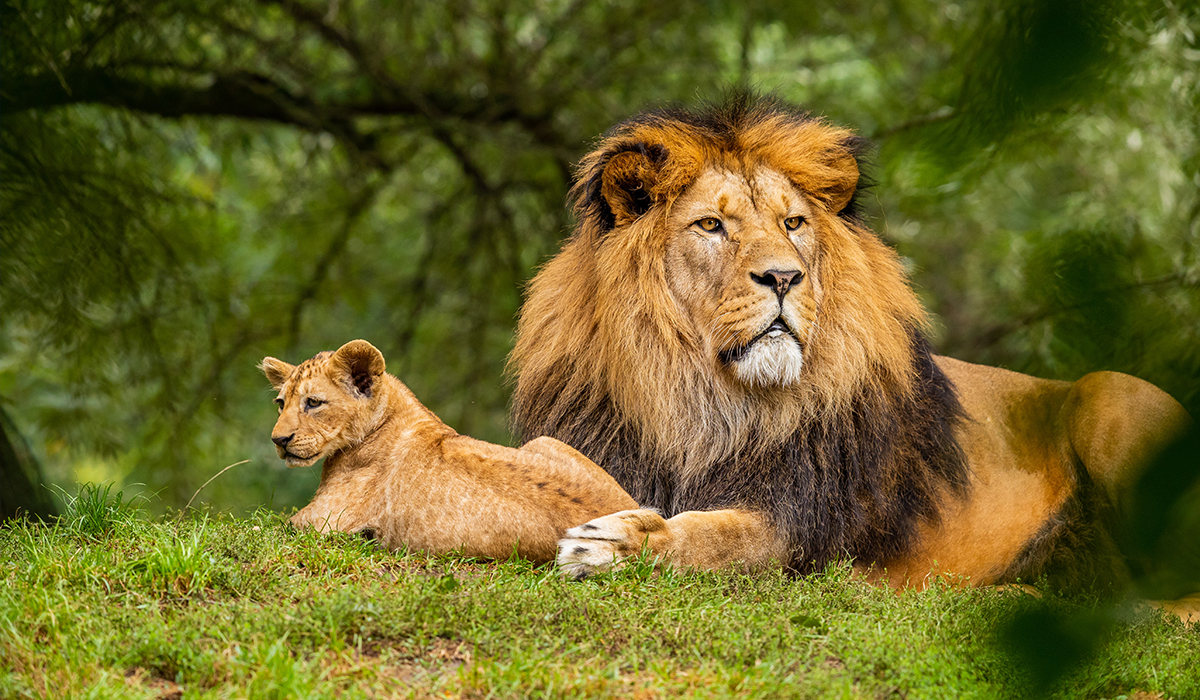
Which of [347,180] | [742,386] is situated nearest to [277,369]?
[742,386]

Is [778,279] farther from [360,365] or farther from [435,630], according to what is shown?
[435,630]

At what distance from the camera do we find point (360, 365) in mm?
4004

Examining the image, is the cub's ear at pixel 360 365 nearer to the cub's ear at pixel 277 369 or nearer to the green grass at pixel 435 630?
the cub's ear at pixel 277 369

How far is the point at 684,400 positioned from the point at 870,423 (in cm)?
78

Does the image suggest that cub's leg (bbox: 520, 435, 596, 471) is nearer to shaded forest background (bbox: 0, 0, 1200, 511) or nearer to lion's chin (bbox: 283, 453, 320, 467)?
lion's chin (bbox: 283, 453, 320, 467)

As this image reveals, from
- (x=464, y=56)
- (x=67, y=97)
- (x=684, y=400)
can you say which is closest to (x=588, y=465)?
(x=684, y=400)

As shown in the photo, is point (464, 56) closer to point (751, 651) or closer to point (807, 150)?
point (807, 150)

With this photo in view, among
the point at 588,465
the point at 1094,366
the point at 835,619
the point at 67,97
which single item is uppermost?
the point at 67,97

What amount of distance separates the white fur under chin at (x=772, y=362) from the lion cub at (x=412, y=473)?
647mm

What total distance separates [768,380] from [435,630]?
1.60m

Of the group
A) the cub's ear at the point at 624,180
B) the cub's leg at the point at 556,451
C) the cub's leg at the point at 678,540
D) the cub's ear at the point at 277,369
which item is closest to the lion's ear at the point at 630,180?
the cub's ear at the point at 624,180

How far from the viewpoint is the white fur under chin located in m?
3.81

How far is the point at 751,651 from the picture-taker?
2863 millimetres

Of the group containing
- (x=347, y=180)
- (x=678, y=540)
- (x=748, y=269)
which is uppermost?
(x=347, y=180)
